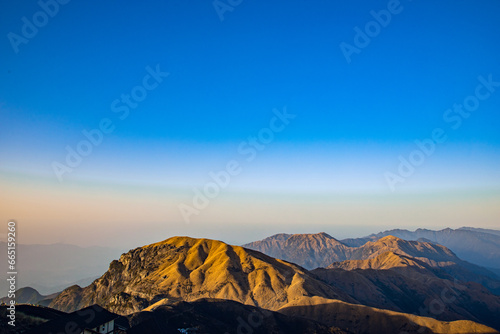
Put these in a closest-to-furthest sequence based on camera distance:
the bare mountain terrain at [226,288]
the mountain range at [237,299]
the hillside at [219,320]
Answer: the hillside at [219,320] → the mountain range at [237,299] → the bare mountain terrain at [226,288]

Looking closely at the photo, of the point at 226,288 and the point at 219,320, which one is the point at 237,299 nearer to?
the point at 226,288

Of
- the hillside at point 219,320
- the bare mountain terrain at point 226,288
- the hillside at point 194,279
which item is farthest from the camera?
the hillside at point 194,279

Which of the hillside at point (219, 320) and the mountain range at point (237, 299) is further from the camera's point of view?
the mountain range at point (237, 299)

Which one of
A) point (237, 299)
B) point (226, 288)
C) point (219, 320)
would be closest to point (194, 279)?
point (226, 288)

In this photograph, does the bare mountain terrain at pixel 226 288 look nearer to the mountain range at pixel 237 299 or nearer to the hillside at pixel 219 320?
the mountain range at pixel 237 299

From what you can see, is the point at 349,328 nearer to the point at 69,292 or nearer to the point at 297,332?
the point at 297,332

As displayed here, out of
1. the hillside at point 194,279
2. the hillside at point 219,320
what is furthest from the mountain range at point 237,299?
the hillside at point 194,279

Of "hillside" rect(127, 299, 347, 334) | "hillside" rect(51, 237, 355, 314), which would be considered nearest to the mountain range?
"hillside" rect(127, 299, 347, 334)

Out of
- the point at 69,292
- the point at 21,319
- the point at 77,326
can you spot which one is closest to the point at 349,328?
the point at 77,326
